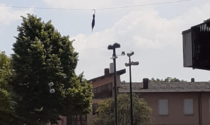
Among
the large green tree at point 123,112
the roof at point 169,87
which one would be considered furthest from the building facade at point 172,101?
the large green tree at point 123,112

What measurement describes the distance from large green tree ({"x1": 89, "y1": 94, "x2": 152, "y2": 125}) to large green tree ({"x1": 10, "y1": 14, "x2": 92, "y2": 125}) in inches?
273

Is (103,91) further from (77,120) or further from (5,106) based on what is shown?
(5,106)

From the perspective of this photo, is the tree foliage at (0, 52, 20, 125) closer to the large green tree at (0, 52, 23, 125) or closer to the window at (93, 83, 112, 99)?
the large green tree at (0, 52, 23, 125)

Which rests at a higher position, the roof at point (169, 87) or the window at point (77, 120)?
the roof at point (169, 87)

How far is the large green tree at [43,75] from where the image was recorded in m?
30.1

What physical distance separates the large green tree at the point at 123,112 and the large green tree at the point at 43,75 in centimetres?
694

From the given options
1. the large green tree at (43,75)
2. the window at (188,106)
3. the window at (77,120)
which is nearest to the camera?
the large green tree at (43,75)

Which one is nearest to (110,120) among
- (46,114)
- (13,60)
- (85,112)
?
(85,112)

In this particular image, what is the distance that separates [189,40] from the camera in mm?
10719

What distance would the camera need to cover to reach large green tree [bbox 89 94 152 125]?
1534 inches

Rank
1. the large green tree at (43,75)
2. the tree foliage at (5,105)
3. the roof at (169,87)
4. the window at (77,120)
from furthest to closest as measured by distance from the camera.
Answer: the window at (77,120) < the roof at (169,87) < the tree foliage at (5,105) < the large green tree at (43,75)

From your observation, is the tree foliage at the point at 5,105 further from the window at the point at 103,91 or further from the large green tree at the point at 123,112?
the window at the point at 103,91

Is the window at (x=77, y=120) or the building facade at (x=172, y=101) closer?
the building facade at (x=172, y=101)

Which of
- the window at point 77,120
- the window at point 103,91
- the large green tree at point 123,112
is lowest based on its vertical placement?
the window at point 77,120
